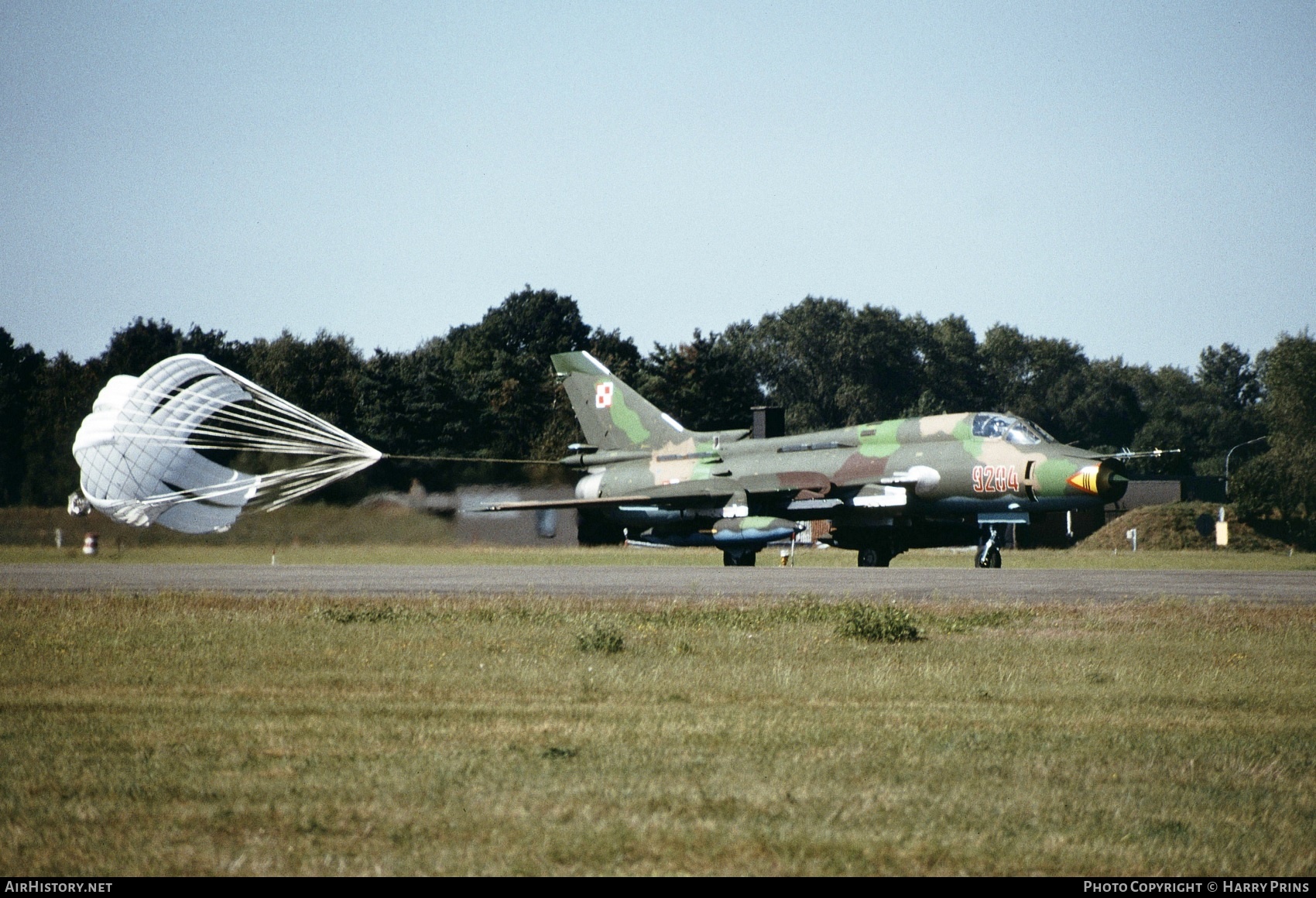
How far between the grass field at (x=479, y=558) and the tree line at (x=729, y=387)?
1.59 m

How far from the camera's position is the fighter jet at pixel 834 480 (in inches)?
1119

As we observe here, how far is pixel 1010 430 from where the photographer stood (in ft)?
95.5

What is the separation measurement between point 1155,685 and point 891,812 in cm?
511

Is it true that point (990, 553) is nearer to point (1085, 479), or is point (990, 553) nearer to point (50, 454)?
point (1085, 479)

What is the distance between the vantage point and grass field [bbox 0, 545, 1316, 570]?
101ft

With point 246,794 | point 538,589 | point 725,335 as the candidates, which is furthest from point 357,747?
point 725,335

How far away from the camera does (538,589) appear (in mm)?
20453

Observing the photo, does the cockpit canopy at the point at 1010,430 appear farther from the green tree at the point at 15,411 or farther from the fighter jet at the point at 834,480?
the green tree at the point at 15,411

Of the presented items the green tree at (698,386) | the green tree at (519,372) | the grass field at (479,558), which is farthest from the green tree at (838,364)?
the grass field at (479,558)

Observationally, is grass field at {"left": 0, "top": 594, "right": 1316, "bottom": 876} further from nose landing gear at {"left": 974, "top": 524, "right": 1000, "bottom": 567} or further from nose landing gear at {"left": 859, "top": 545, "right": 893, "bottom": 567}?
nose landing gear at {"left": 859, "top": 545, "right": 893, "bottom": 567}

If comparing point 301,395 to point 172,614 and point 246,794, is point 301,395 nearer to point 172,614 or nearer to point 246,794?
point 172,614

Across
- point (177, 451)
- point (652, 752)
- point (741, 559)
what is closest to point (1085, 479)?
point (741, 559)

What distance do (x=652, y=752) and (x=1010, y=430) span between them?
23476 millimetres
